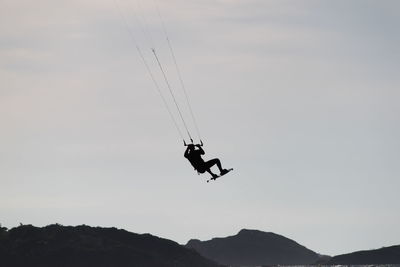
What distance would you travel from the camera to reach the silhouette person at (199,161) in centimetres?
4822

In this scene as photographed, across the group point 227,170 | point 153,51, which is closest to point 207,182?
point 227,170

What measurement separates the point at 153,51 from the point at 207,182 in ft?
32.9

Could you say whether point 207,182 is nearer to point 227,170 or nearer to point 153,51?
point 227,170

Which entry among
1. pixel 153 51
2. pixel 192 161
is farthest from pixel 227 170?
pixel 153 51

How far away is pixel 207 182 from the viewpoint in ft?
148

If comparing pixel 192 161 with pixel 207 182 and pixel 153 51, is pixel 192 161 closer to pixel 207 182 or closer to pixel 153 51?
pixel 207 182

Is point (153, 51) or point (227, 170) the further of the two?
point (227, 170)

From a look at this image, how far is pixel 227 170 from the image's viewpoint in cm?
4778

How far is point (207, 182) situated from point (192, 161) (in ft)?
11.6

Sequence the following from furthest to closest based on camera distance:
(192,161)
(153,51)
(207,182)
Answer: (192,161) < (207,182) < (153,51)

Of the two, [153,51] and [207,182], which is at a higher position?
[153,51]

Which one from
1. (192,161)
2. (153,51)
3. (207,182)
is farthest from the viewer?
(192,161)

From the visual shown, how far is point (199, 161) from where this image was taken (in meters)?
48.4

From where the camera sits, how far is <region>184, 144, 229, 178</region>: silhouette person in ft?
158
